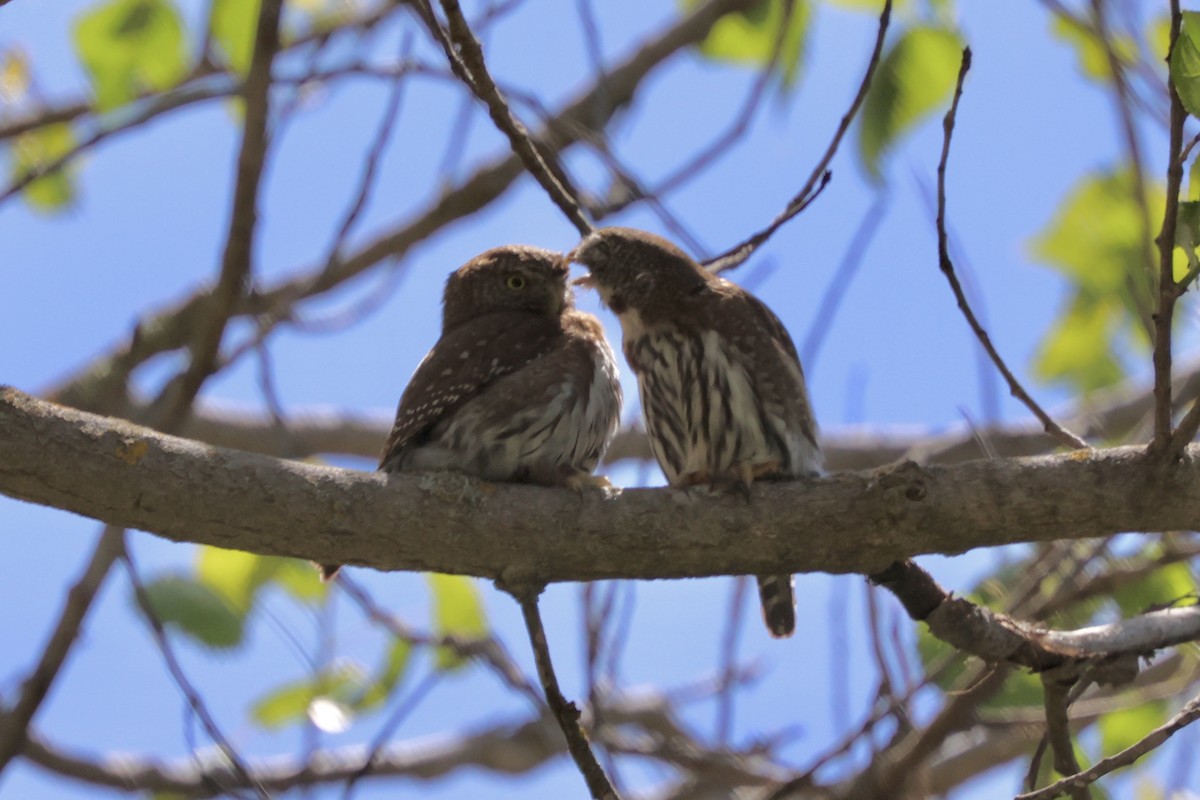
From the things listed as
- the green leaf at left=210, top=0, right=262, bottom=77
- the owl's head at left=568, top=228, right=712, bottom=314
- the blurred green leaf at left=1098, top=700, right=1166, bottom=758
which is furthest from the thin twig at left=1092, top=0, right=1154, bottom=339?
the green leaf at left=210, top=0, right=262, bottom=77

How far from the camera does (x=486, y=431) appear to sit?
4.02 metres

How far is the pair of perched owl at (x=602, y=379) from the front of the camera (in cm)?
406

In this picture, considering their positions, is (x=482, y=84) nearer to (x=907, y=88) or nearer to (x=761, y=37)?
(x=907, y=88)

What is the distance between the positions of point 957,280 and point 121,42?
3.17m

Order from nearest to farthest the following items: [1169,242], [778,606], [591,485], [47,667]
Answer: [1169,242] < [591,485] < [47,667] < [778,606]

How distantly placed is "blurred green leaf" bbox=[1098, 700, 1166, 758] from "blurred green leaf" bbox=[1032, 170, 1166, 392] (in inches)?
57.2

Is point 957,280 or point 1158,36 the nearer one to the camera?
point 957,280

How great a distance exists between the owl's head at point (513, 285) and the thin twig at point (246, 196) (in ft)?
2.87

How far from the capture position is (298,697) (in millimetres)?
5191

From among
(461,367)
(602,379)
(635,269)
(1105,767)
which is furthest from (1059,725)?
(635,269)

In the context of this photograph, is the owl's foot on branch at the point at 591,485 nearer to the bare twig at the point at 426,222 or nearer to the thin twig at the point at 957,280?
the thin twig at the point at 957,280

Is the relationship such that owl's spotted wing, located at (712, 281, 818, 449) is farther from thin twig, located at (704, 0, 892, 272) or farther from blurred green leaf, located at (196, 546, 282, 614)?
blurred green leaf, located at (196, 546, 282, 614)

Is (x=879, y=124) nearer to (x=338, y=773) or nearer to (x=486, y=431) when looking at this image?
(x=486, y=431)

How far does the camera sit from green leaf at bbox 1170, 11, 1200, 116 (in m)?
2.51
